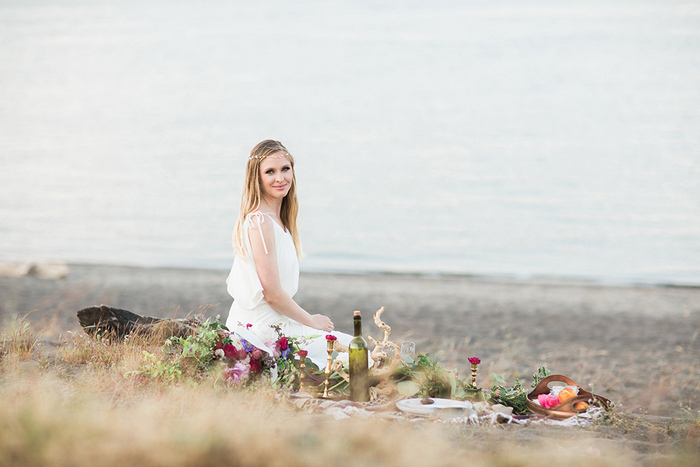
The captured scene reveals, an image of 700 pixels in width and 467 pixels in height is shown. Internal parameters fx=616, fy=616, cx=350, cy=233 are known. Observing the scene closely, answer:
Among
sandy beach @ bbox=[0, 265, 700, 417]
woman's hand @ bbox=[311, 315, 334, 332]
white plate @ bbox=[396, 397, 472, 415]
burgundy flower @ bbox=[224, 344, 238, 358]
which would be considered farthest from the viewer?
sandy beach @ bbox=[0, 265, 700, 417]

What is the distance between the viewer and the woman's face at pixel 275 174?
4.91 metres

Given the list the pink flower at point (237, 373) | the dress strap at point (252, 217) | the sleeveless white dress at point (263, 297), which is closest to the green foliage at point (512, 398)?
the sleeveless white dress at point (263, 297)

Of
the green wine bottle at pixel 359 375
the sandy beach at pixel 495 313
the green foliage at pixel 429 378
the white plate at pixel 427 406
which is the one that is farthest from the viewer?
the sandy beach at pixel 495 313

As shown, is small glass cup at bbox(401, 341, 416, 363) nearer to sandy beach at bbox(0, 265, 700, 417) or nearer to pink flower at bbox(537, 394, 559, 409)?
pink flower at bbox(537, 394, 559, 409)

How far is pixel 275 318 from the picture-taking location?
4879mm

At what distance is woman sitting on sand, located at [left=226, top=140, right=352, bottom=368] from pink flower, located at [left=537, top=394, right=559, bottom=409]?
1535 millimetres

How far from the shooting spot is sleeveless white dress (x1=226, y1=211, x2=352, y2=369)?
15.7 ft

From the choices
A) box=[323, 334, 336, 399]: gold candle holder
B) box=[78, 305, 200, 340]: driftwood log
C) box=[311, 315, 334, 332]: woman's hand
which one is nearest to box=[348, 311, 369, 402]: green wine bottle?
box=[323, 334, 336, 399]: gold candle holder

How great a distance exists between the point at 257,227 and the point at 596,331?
29.5ft

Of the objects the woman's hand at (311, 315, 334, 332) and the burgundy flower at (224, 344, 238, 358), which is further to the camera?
the woman's hand at (311, 315, 334, 332)

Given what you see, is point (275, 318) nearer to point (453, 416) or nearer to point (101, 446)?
point (453, 416)

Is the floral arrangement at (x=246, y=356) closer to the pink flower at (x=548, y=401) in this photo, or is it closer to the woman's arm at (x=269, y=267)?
the woman's arm at (x=269, y=267)

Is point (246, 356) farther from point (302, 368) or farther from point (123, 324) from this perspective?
point (123, 324)

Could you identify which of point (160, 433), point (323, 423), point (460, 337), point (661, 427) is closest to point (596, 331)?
point (460, 337)
